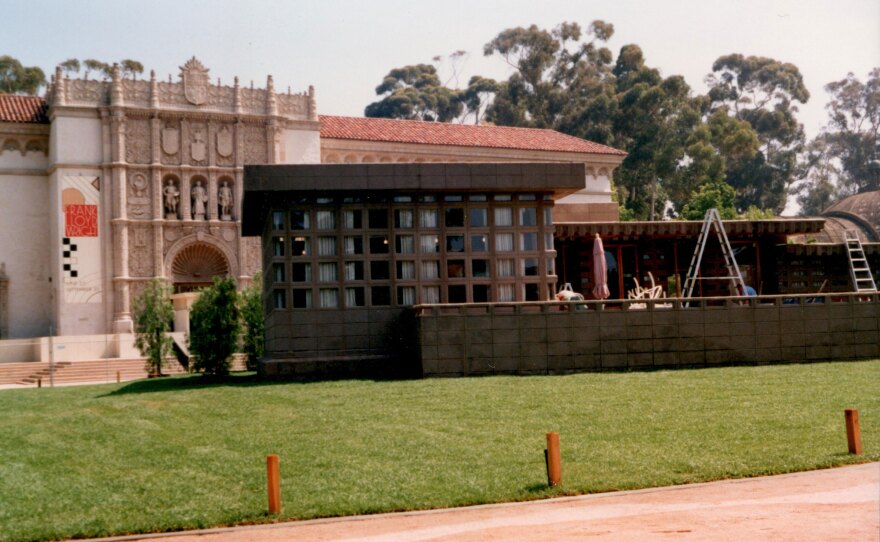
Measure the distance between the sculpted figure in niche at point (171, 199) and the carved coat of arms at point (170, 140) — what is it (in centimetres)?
176

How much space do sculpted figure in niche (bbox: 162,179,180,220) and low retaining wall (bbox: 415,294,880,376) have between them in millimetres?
34461

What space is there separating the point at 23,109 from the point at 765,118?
7254 centimetres

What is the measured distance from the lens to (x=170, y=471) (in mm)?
15414

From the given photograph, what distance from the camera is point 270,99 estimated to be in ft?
190

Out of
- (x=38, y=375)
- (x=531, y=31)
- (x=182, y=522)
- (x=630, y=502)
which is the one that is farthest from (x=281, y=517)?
(x=531, y=31)

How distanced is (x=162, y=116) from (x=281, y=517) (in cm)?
4622

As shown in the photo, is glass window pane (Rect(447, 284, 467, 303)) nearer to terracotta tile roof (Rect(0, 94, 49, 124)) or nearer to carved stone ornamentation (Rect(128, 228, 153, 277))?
carved stone ornamentation (Rect(128, 228, 153, 277))

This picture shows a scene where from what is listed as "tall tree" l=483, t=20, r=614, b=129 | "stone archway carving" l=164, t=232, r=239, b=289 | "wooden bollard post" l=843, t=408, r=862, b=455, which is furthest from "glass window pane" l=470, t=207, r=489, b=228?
"tall tree" l=483, t=20, r=614, b=129

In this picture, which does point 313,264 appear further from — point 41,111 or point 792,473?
point 41,111

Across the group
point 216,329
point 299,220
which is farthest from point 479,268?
point 216,329

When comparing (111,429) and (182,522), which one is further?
(111,429)

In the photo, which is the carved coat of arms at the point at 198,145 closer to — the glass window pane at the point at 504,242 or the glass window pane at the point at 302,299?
the glass window pane at the point at 302,299

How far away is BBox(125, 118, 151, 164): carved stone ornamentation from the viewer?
180 ft

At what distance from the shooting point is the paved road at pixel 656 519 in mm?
10828
